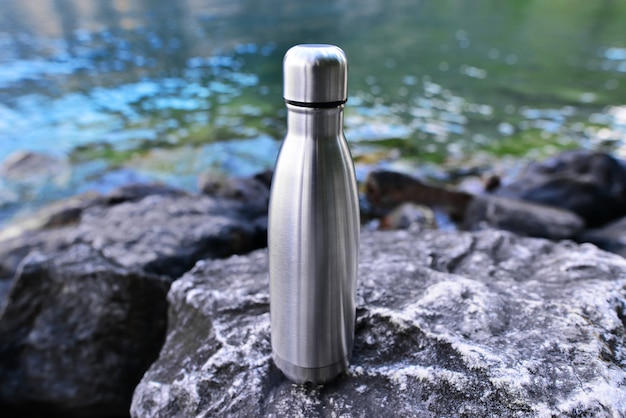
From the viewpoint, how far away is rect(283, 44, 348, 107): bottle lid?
1.47 metres

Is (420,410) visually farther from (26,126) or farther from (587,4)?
(587,4)

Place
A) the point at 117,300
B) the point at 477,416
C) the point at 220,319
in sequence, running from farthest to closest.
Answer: the point at 117,300 < the point at 220,319 < the point at 477,416

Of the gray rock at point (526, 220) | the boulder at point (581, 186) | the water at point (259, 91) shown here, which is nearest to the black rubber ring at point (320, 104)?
the gray rock at point (526, 220)

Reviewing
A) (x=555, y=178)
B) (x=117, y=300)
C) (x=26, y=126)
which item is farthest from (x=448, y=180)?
(x=26, y=126)

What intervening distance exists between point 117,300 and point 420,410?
6.91 ft

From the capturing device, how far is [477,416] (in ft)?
5.52

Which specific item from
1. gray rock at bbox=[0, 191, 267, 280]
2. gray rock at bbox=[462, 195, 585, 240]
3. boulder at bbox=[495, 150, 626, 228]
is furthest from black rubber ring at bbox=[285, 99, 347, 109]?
boulder at bbox=[495, 150, 626, 228]

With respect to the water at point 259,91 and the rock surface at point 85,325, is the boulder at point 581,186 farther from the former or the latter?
the rock surface at point 85,325

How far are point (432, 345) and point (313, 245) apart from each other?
2.25 ft

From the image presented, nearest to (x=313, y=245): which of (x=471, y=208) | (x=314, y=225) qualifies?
(x=314, y=225)

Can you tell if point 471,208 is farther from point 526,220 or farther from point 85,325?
point 85,325

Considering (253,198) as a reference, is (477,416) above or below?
above

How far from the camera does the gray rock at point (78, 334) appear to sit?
3084 mm

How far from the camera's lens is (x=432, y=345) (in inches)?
76.3
